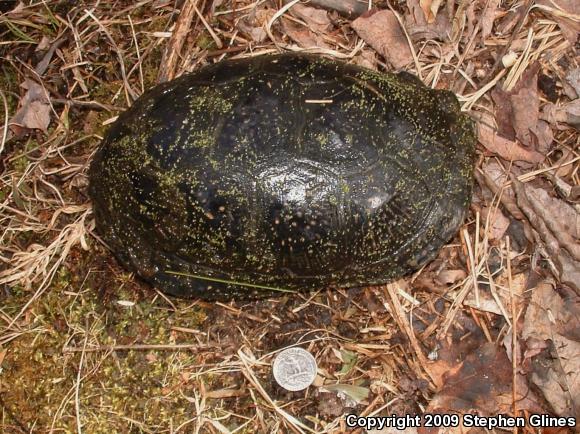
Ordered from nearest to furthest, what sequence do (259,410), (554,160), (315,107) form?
(315,107) < (259,410) < (554,160)

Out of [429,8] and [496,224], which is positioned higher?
[429,8]

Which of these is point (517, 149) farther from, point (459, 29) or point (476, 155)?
point (459, 29)

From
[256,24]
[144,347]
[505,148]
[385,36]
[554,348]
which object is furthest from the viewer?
[256,24]

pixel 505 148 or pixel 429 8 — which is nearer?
pixel 505 148

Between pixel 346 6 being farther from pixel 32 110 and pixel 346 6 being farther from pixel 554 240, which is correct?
pixel 32 110

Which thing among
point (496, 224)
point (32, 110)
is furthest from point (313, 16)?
point (32, 110)

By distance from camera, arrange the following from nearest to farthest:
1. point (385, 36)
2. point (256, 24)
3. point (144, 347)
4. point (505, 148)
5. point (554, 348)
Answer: point (554, 348) < point (144, 347) < point (505, 148) < point (385, 36) < point (256, 24)

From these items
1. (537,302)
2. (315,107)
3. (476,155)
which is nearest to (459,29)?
(476,155)
